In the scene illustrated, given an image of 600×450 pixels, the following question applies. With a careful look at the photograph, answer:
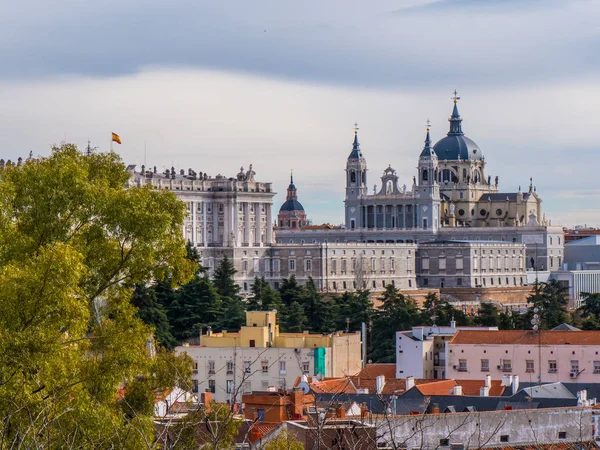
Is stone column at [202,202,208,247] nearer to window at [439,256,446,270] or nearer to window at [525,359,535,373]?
window at [439,256,446,270]

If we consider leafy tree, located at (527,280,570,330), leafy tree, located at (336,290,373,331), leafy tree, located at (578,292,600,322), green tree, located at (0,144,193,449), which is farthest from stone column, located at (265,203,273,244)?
green tree, located at (0,144,193,449)

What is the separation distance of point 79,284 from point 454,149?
14117 cm

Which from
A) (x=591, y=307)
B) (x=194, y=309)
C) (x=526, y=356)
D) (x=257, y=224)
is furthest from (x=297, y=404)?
(x=257, y=224)

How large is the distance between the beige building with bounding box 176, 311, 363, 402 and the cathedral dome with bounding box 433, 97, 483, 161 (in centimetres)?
10004

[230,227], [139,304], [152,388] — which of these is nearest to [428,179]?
[230,227]

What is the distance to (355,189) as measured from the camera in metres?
158

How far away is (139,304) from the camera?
79438 millimetres

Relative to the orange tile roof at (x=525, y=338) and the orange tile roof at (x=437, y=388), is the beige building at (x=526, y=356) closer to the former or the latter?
the orange tile roof at (x=525, y=338)

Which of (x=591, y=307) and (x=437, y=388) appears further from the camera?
(x=591, y=307)

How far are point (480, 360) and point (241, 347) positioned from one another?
347 inches

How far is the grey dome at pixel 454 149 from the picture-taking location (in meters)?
167

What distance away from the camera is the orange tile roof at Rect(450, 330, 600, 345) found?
198 ft

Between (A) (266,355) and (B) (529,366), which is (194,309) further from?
(B) (529,366)

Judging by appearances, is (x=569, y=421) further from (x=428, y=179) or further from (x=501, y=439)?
(x=428, y=179)
